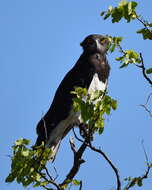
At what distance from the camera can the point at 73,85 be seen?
18.9 feet

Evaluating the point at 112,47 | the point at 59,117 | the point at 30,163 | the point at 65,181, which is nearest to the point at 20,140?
the point at 30,163

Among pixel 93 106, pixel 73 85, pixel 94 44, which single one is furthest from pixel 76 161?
pixel 94 44

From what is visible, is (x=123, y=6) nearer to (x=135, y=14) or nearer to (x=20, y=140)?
(x=135, y=14)

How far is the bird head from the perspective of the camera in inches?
239

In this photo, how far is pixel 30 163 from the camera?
355 cm

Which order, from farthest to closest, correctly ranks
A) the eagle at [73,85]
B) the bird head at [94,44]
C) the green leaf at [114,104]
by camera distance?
1. the bird head at [94,44]
2. the eagle at [73,85]
3. the green leaf at [114,104]

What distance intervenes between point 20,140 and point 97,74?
89.0 inches

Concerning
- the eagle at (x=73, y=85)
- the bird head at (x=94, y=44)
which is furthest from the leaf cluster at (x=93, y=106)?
the bird head at (x=94, y=44)

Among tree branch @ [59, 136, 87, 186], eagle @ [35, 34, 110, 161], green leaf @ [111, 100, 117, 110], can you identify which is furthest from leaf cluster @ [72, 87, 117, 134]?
eagle @ [35, 34, 110, 161]

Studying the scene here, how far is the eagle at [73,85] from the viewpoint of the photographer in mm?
5401

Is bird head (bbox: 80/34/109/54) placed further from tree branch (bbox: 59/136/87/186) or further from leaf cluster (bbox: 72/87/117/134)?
leaf cluster (bbox: 72/87/117/134)

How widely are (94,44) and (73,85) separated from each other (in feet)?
2.08

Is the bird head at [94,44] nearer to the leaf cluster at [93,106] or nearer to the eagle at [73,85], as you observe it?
the eagle at [73,85]

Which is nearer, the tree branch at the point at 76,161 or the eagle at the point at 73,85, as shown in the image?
the tree branch at the point at 76,161
